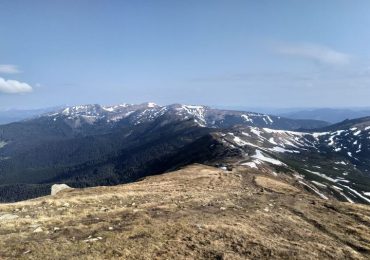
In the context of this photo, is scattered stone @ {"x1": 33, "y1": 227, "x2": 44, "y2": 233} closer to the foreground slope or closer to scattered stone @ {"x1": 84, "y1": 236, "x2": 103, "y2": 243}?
the foreground slope

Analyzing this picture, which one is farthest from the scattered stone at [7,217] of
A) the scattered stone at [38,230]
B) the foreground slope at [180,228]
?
the scattered stone at [38,230]

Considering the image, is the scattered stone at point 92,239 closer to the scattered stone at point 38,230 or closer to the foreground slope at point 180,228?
the foreground slope at point 180,228

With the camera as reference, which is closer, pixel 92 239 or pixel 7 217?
pixel 92 239

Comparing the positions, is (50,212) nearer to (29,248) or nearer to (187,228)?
(29,248)

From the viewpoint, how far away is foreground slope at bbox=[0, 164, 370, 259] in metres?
23.7

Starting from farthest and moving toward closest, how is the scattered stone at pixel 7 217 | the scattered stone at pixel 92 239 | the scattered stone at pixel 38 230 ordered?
the scattered stone at pixel 7 217 → the scattered stone at pixel 38 230 → the scattered stone at pixel 92 239

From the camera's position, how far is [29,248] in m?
23.3

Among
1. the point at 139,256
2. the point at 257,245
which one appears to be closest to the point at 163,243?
the point at 139,256

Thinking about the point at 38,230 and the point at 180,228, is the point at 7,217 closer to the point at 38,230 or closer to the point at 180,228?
the point at 38,230

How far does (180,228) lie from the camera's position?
2786 centimetres

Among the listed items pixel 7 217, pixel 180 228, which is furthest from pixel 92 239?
pixel 7 217

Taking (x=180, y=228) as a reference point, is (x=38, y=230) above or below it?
above

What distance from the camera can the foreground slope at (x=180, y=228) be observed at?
23.7m

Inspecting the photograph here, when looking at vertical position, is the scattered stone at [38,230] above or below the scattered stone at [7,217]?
above
